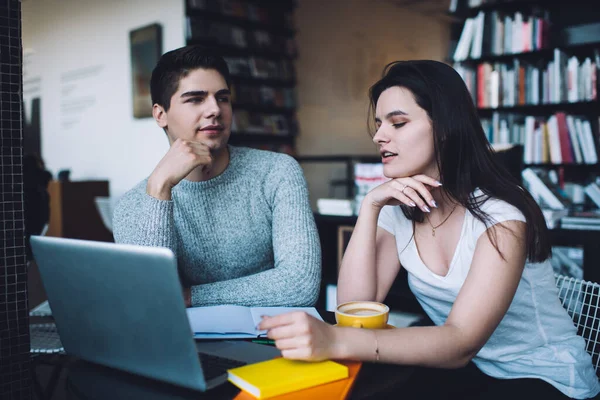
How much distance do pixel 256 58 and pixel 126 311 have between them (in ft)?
15.9

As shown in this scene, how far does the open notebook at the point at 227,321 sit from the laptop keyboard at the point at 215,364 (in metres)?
0.10

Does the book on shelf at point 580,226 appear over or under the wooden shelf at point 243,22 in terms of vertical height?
under

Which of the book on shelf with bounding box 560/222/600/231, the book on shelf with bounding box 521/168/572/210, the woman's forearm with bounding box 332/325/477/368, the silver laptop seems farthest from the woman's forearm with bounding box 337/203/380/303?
the book on shelf with bounding box 521/168/572/210

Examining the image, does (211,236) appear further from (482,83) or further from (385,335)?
(482,83)

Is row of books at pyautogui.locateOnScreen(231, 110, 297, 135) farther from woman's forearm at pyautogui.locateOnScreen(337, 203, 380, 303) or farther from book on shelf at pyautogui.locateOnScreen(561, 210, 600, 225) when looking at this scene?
woman's forearm at pyautogui.locateOnScreen(337, 203, 380, 303)

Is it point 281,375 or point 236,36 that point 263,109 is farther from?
point 281,375

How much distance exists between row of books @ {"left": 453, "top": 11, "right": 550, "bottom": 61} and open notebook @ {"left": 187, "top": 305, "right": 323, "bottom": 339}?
10.8ft

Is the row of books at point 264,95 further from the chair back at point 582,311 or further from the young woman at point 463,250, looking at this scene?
the chair back at point 582,311

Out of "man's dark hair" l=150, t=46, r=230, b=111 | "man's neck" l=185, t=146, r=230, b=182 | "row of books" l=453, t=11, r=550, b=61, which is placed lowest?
"man's neck" l=185, t=146, r=230, b=182

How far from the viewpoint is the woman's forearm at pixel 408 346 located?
2.86 feet

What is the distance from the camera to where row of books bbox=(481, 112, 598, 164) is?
11.7 ft

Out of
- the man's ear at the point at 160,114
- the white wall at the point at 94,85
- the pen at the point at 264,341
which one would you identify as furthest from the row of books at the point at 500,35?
the pen at the point at 264,341

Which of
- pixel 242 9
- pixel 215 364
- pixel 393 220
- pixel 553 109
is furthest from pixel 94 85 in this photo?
pixel 215 364

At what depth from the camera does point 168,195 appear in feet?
4.23
